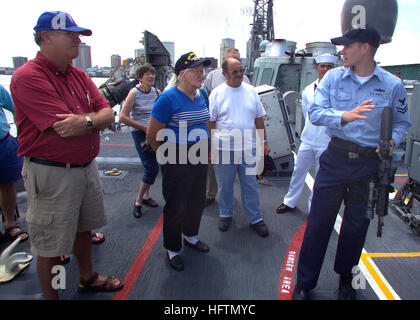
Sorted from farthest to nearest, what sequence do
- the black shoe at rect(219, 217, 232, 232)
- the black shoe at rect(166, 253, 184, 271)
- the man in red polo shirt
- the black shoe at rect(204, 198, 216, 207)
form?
the black shoe at rect(204, 198, 216, 207), the black shoe at rect(219, 217, 232, 232), the black shoe at rect(166, 253, 184, 271), the man in red polo shirt

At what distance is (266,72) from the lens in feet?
34.5

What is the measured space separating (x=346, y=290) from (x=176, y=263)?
4.85 ft

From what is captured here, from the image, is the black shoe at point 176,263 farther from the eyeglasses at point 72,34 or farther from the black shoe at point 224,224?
the eyeglasses at point 72,34

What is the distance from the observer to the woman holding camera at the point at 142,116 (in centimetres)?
371

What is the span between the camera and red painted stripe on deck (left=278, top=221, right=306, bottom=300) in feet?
8.04

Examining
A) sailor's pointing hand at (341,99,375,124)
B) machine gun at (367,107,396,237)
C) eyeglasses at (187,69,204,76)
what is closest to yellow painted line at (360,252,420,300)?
machine gun at (367,107,396,237)

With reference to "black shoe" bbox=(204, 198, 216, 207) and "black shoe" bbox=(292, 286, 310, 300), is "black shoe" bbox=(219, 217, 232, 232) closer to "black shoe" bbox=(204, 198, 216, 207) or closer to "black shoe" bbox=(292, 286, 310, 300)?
"black shoe" bbox=(204, 198, 216, 207)

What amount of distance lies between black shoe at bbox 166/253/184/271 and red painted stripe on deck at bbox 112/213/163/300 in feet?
0.94

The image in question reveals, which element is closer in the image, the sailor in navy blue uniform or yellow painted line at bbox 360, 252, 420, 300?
the sailor in navy blue uniform

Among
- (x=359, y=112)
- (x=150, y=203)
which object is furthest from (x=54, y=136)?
(x=150, y=203)

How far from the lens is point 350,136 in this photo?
208 centimetres

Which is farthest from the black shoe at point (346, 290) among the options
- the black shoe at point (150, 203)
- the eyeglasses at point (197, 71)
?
the black shoe at point (150, 203)

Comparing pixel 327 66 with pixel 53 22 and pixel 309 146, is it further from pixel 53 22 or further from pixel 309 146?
pixel 53 22

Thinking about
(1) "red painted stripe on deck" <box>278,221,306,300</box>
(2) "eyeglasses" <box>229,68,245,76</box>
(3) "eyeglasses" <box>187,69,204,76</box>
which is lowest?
(1) "red painted stripe on deck" <box>278,221,306,300</box>
